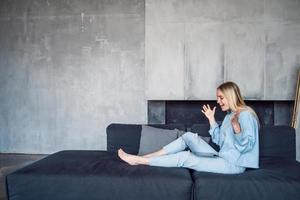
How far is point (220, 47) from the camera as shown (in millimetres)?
5414

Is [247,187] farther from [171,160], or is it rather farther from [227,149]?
[171,160]

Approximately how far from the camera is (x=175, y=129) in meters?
3.72

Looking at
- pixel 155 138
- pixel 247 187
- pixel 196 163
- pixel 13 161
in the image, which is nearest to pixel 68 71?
pixel 13 161

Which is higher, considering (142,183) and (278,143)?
(278,143)

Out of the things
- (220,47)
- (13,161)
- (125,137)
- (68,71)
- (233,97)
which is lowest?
(13,161)

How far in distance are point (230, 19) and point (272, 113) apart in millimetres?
1785

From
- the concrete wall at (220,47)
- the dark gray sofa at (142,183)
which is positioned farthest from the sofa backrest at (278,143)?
the concrete wall at (220,47)

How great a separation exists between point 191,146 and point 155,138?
1.60ft

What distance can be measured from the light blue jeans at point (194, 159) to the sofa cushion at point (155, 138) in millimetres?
327

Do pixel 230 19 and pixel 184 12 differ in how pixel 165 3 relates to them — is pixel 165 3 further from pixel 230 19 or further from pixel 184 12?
pixel 230 19

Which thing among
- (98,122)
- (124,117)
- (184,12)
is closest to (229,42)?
(184,12)

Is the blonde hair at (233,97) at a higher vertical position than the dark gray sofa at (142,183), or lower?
higher

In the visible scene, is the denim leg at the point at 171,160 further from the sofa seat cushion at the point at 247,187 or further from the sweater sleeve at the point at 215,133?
the sweater sleeve at the point at 215,133

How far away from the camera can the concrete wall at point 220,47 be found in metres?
5.34
